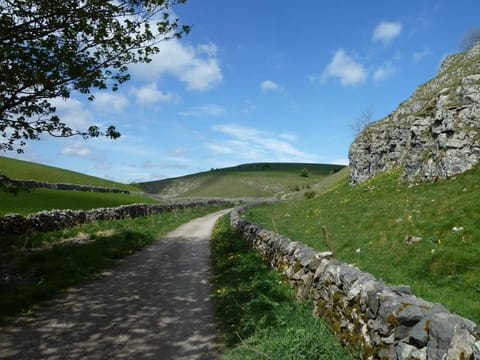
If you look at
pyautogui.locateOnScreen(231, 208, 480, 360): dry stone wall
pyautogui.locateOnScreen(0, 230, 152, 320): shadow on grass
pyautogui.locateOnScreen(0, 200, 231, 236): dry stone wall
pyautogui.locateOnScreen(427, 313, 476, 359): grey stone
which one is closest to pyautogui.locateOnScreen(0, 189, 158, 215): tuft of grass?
pyautogui.locateOnScreen(0, 200, 231, 236): dry stone wall

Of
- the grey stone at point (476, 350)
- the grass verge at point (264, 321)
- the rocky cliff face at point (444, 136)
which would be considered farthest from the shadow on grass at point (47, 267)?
the rocky cliff face at point (444, 136)

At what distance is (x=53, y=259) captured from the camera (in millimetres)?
15305

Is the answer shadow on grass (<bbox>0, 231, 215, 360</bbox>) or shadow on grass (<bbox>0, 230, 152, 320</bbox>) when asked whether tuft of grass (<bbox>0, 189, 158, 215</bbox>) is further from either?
shadow on grass (<bbox>0, 231, 215, 360</bbox>)

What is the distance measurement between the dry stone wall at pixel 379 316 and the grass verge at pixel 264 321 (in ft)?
1.38

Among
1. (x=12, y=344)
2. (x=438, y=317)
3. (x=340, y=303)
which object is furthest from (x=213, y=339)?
(x=438, y=317)

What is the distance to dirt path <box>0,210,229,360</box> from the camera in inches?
293

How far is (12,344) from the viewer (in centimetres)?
764

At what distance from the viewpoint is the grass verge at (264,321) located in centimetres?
649

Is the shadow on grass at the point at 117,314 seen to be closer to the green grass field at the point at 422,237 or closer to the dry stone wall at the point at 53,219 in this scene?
the green grass field at the point at 422,237

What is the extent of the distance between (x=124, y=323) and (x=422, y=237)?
38.8 feet

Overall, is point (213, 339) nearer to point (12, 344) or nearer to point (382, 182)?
Result: point (12, 344)

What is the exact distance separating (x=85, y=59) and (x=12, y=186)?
5875mm

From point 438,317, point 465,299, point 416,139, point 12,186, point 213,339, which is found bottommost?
point 213,339

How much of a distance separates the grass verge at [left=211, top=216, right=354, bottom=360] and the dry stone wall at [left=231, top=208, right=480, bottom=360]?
42 centimetres
